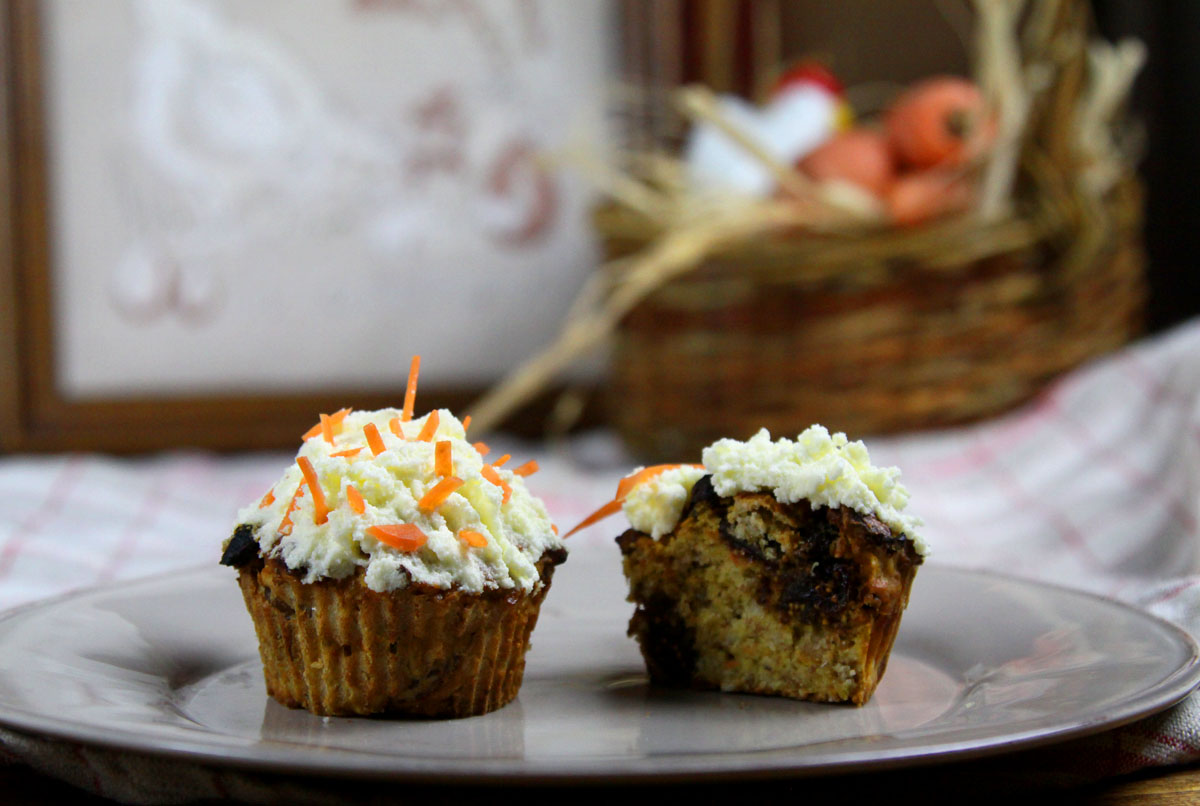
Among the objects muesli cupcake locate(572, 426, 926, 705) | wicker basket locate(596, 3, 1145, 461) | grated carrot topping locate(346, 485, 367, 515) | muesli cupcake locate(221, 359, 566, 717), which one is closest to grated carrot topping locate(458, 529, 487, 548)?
muesli cupcake locate(221, 359, 566, 717)

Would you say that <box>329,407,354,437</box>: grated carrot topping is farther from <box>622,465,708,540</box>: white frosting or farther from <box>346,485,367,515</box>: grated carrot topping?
<box>622,465,708,540</box>: white frosting

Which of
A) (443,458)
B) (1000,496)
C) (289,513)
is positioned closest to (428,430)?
(443,458)

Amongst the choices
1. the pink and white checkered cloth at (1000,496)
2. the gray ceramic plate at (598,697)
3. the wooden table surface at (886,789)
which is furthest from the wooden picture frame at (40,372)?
the wooden table surface at (886,789)

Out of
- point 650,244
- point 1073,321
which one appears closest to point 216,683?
point 650,244

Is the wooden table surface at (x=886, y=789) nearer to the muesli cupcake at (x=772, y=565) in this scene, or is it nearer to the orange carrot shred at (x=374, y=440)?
the muesli cupcake at (x=772, y=565)

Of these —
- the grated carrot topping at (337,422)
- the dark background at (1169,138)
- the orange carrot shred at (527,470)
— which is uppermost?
the dark background at (1169,138)

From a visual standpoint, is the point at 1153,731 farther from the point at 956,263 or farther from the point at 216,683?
the point at 956,263

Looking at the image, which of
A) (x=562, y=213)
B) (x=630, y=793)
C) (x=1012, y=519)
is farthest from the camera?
(x=562, y=213)
